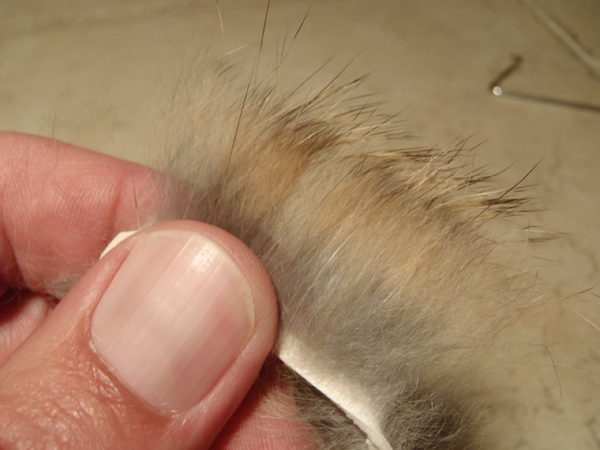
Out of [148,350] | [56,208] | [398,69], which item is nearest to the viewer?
[148,350]

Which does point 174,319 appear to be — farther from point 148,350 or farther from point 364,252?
point 364,252

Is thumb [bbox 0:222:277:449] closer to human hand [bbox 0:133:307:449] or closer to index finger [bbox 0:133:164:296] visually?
human hand [bbox 0:133:307:449]

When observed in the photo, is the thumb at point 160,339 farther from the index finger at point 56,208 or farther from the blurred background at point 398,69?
the blurred background at point 398,69

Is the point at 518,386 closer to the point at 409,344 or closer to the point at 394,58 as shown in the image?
the point at 409,344

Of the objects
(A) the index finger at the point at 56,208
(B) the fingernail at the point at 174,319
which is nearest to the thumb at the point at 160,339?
(B) the fingernail at the point at 174,319

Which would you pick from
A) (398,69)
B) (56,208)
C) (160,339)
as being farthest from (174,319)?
(398,69)

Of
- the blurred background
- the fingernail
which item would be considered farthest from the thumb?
the blurred background
